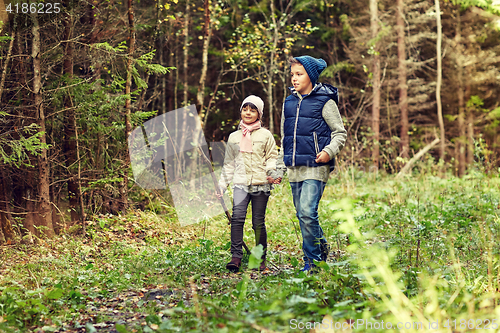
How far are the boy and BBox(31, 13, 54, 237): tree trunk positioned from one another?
394 centimetres

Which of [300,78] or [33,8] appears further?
[33,8]

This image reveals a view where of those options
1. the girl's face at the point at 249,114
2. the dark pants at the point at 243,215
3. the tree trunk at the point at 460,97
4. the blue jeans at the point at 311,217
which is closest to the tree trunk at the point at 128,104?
the girl's face at the point at 249,114

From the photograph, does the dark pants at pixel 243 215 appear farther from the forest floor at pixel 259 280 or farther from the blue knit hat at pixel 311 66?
the blue knit hat at pixel 311 66

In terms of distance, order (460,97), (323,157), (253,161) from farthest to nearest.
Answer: (460,97), (253,161), (323,157)

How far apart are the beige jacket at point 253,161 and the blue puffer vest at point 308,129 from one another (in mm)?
439

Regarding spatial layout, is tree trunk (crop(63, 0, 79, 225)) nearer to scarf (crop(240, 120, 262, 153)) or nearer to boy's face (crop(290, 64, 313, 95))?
scarf (crop(240, 120, 262, 153))

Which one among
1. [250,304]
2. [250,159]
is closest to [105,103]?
[250,159]

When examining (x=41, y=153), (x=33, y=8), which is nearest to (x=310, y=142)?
(x=41, y=153)

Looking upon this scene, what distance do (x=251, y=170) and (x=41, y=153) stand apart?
3577mm

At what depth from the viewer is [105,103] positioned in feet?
23.5

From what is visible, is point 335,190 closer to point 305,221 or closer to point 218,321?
point 305,221

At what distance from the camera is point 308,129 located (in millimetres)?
4625

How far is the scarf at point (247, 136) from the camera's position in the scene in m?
5.11

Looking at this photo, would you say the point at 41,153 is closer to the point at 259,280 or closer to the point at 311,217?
the point at 259,280
